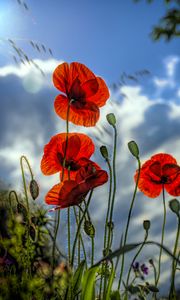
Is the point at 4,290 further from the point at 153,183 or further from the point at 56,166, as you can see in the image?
the point at 153,183

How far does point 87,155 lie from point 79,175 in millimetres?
211

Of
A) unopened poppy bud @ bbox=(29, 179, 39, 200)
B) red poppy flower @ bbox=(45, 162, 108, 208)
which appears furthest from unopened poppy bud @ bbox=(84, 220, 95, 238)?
unopened poppy bud @ bbox=(29, 179, 39, 200)

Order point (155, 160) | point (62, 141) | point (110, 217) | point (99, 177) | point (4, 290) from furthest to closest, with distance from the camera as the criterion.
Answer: point (155, 160) → point (62, 141) → point (110, 217) → point (99, 177) → point (4, 290)

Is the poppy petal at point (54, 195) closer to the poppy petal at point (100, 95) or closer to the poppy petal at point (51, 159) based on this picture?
the poppy petal at point (51, 159)

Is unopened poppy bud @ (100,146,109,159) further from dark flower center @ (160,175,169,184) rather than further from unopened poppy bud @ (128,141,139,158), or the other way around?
dark flower center @ (160,175,169,184)

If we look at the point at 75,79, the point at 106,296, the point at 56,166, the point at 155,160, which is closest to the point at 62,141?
the point at 56,166

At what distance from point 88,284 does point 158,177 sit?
594 millimetres

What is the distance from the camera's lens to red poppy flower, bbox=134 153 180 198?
1820 mm

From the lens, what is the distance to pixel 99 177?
4.64ft

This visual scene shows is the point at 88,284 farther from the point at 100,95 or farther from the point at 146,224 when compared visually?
the point at 100,95

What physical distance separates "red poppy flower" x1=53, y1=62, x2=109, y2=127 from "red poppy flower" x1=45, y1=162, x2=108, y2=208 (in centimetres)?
30

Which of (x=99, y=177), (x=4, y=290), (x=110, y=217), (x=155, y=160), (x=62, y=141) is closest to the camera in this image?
(x=4, y=290)

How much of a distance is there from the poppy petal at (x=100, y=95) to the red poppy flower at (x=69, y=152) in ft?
0.42

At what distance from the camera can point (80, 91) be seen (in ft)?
5.48
